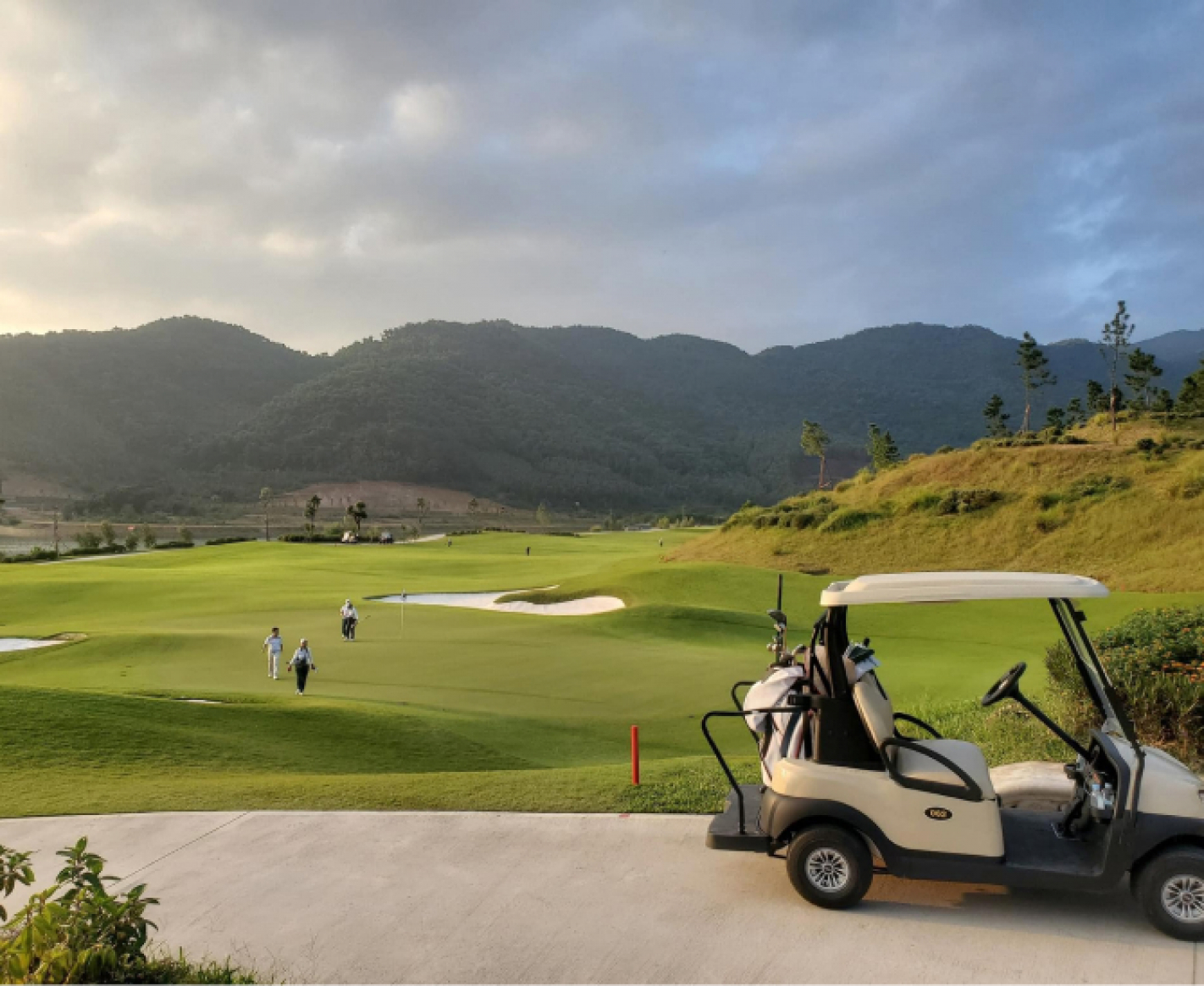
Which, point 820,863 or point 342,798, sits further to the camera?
point 342,798

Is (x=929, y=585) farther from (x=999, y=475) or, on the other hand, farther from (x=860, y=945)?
(x=999, y=475)

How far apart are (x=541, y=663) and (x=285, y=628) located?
11.7 m

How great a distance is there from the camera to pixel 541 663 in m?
21.9

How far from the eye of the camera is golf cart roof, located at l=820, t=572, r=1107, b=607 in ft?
18.7

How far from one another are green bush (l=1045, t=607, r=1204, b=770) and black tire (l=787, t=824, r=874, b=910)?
499 centimetres

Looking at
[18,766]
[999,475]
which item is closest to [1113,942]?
[18,766]

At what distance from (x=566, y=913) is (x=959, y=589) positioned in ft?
10.8

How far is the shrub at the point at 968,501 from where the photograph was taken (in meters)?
47.6

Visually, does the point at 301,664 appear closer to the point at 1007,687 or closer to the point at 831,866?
the point at 831,866

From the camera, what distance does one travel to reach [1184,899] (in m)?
5.48

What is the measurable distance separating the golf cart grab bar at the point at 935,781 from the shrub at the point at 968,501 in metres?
44.8

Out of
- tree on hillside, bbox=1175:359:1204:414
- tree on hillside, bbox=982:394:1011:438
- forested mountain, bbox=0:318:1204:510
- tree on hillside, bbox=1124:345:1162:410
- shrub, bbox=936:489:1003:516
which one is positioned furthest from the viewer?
forested mountain, bbox=0:318:1204:510

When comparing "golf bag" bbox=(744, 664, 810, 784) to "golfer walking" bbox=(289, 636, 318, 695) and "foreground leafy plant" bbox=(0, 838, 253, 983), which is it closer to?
"foreground leafy plant" bbox=(0, 838, 253, 983)

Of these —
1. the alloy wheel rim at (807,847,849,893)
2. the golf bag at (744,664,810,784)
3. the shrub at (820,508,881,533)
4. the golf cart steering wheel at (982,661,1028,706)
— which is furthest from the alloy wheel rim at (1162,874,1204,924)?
the shrub at (820,508,881,533)
